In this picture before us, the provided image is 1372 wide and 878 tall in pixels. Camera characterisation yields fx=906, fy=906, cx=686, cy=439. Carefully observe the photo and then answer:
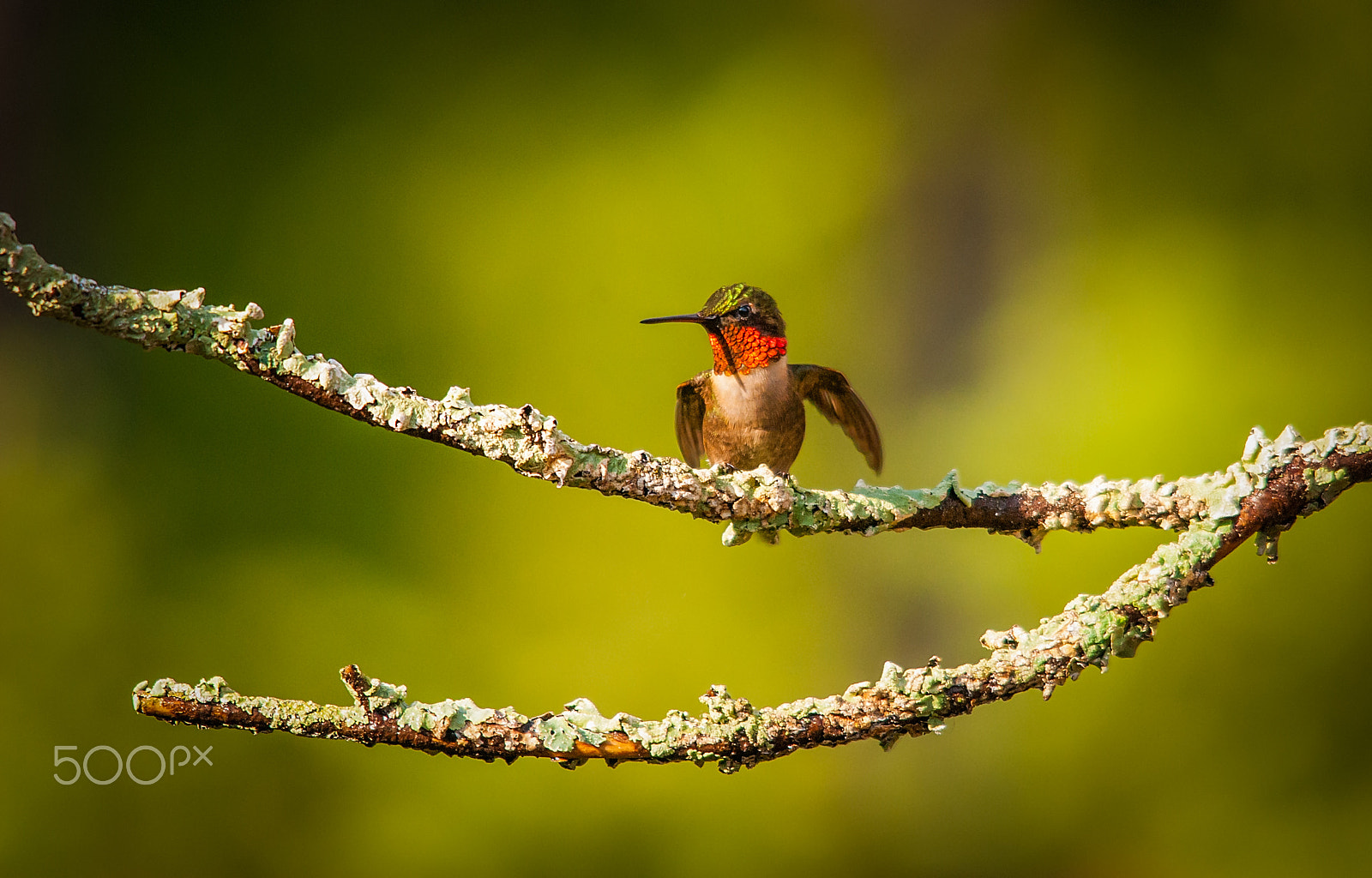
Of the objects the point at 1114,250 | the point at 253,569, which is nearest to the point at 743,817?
the point at 253,569

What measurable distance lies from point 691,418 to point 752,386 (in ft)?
0.68

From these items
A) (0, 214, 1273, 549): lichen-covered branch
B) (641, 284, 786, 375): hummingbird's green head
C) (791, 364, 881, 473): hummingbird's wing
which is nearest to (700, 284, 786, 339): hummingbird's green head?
(641, 284, 786, 375): hummingbird's green head

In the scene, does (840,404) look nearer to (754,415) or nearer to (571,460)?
(754,415)

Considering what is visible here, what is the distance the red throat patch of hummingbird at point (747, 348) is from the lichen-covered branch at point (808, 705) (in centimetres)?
68

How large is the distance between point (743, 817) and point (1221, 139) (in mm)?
1720

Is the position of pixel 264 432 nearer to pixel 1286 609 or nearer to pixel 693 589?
pixel 693 589

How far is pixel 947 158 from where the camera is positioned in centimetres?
206

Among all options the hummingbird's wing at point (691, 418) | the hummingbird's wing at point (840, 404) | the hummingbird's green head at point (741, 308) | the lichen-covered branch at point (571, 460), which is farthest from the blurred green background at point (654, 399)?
the lichen-covered branch at point (571, 460)

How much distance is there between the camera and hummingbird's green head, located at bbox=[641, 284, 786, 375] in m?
1.29

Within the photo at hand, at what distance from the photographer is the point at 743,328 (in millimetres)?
1300

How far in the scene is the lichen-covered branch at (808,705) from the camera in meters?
0.66

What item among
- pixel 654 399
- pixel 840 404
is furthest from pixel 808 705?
pixel 654 399

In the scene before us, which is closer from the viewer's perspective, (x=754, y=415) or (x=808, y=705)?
(x=808, y=705)

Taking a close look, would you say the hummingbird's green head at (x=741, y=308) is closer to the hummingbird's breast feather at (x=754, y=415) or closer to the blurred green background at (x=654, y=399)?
the hummingbird's breast feather at (x=754, y=415)
